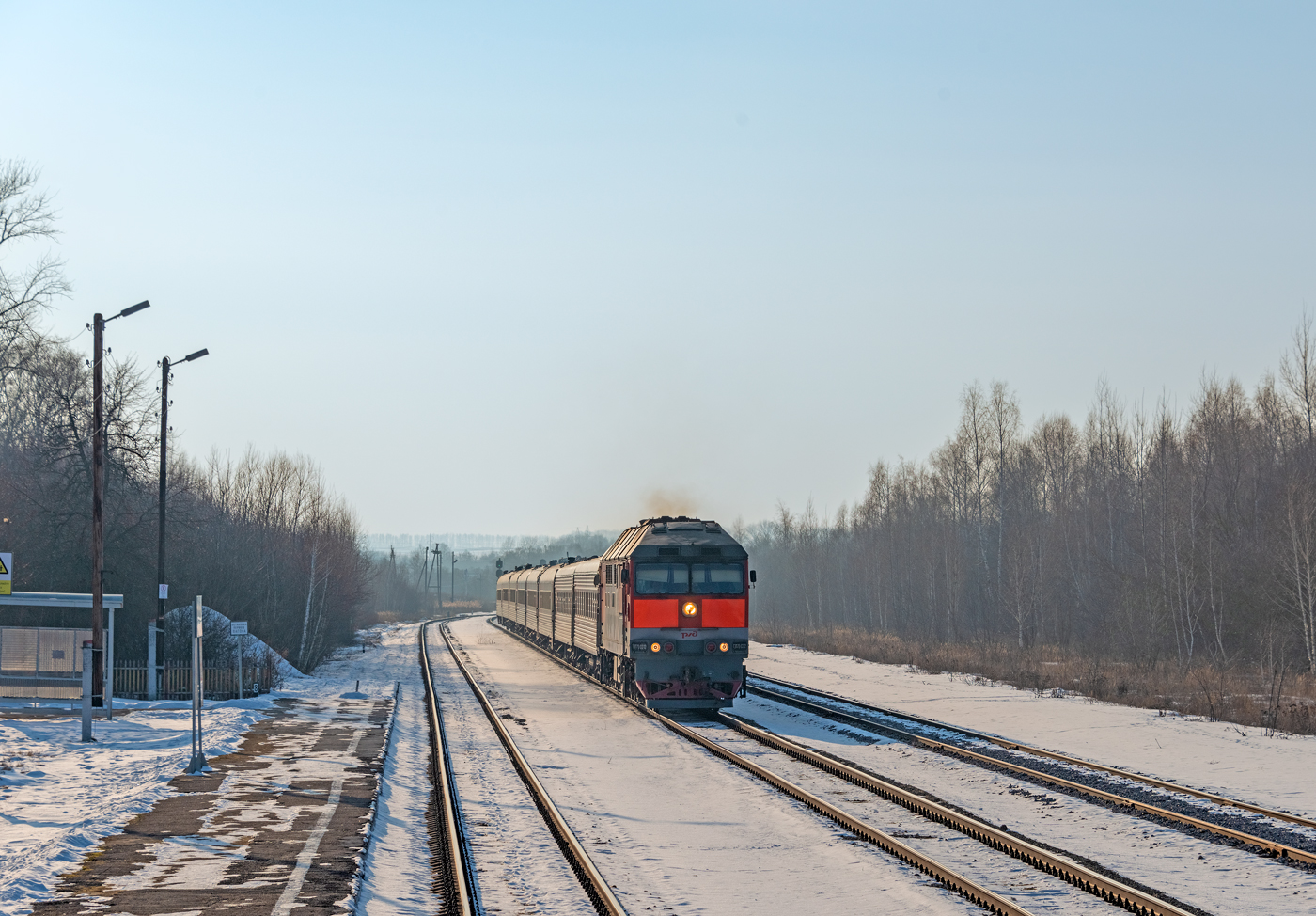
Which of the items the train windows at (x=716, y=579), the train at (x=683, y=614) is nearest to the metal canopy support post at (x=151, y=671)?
the train at (x=683, y=614)

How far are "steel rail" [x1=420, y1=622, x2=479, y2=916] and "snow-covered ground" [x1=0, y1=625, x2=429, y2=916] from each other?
0.23 meters

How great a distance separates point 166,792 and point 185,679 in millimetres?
15138

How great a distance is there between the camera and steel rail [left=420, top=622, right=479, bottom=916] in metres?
9.70

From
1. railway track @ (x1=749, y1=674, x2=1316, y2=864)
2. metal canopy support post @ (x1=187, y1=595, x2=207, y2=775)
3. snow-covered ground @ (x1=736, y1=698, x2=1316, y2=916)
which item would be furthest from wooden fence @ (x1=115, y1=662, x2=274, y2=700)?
snow-covered ground @ (x1=736, y1=698, x2=1316, y2=916)

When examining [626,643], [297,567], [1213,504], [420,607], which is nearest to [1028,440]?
[1213,504]

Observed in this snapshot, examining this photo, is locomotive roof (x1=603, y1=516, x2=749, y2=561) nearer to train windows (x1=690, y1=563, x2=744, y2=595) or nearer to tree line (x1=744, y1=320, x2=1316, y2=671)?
train windows (x1=690, y1=563, x2=744, y2=595)

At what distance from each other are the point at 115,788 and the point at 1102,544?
60654 millimetres

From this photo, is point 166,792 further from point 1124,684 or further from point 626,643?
point 1124,684

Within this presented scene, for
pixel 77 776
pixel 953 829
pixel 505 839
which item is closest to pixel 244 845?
pixel 505 839

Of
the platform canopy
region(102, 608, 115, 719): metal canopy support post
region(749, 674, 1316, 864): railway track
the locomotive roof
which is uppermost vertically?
the locomotive roof

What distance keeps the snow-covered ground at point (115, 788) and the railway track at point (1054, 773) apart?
8.35m

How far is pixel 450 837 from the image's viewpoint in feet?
39.4

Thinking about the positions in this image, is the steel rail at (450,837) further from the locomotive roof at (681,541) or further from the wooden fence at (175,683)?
the wooden fence at (175,683)

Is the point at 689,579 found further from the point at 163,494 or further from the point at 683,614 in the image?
the point at 163,494
